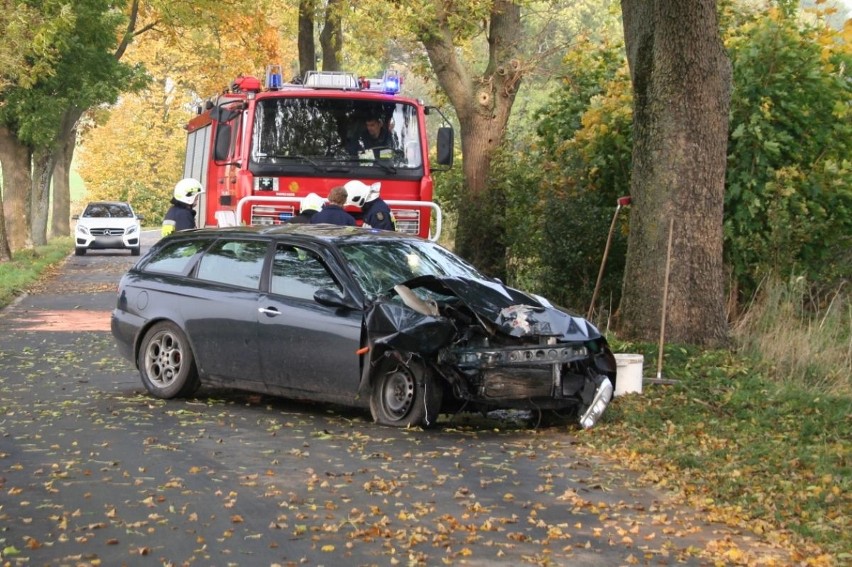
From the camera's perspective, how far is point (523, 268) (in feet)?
68.1

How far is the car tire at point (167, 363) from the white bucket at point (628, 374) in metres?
3.61

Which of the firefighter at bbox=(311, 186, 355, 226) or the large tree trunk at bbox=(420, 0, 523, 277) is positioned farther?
the large tree trunk at bbox=(420, 0, 523, 277)

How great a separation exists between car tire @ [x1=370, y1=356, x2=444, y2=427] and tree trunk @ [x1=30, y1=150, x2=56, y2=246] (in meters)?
34.2

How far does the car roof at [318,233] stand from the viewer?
11453mm

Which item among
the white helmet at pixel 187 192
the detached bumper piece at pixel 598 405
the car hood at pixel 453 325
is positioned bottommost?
the detached bumper piece at pixel 598 405

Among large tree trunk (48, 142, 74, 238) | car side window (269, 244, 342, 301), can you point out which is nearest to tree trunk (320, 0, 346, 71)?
car side window (269, 244, 342, 301)

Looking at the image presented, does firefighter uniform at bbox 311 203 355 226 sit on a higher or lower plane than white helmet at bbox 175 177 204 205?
lower

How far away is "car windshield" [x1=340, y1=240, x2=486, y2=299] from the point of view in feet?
35.8

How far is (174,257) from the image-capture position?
492 inches

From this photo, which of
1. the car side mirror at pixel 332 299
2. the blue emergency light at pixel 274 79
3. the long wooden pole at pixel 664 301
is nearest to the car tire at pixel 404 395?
the car side mirror at pixel 332 299

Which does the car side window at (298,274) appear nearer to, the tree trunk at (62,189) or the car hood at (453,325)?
the car hood at (453,325)

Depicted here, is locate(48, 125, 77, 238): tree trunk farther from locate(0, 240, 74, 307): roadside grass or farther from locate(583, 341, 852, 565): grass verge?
locate(583, 341, 852, 565): grass verge

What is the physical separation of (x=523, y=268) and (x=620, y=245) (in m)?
3.90

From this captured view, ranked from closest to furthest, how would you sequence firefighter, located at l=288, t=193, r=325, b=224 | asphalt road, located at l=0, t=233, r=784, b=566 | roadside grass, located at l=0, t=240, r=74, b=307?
asphalt road, located at l=0, t=233, r=784, b=566
firefighter, located at l=288, t=193, r=325, b=224
roadside grass, located at l=0, t=240, r=74, b=307
